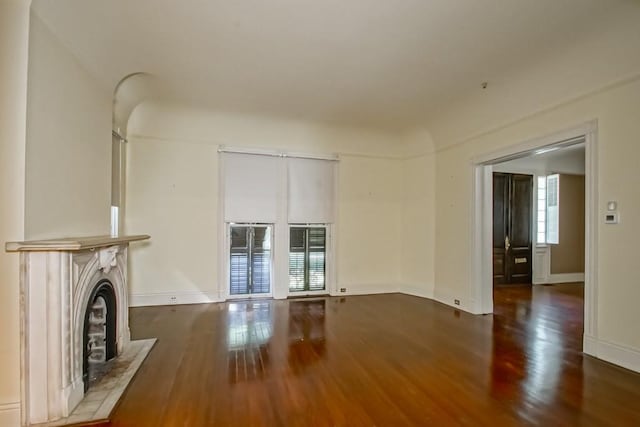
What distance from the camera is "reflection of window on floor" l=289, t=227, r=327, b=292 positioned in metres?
5.49

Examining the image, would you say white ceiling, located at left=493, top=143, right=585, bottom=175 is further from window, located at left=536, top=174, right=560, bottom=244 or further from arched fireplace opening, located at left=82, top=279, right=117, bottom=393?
arched fireplace opening, located at left=82, top=279, right=117, bottom=393

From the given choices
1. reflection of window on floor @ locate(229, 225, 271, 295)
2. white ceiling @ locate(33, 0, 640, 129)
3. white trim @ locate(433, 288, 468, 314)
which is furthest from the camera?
reflection of window on floor @ locate(229, 225, 271, 295)

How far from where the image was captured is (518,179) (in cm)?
672

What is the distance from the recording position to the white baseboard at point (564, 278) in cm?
697

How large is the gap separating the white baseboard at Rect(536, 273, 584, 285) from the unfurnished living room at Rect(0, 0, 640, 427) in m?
0.87

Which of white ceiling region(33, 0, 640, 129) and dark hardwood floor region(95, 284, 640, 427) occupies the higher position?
white ceiling region(33, 0, 640, 129)

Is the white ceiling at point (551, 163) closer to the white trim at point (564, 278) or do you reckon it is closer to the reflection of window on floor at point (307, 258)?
the white trim at point (564, 278)

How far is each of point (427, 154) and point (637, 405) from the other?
417cm

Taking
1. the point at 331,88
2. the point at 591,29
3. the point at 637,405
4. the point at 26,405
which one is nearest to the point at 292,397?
the point at 26,405

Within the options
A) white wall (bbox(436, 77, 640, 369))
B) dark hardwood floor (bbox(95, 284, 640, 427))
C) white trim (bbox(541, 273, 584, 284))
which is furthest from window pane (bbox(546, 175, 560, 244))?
white wall (bbox(436, 77, 640, 369))

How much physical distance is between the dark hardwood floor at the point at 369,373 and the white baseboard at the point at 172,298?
330 mm

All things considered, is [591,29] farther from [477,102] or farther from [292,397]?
[292,397]

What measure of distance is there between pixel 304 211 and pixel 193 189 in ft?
6.25

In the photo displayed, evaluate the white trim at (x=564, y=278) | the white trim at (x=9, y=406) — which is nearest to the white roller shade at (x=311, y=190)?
the white trim at (x=9, y=406)
